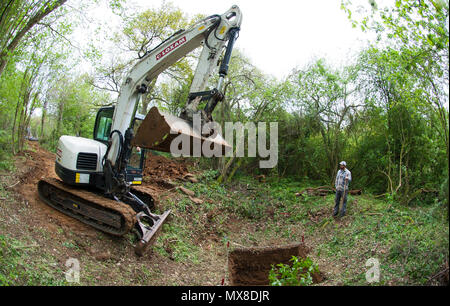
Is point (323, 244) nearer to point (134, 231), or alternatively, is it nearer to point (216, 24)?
point (134, 231)

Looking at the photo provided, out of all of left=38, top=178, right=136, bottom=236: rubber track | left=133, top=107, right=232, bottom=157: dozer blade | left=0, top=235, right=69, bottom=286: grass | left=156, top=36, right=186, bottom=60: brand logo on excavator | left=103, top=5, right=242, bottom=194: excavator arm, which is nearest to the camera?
left=0, top=235, right=69, bottom=286: grass

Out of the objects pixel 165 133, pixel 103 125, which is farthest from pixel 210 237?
pixel 165 133

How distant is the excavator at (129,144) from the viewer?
529cm

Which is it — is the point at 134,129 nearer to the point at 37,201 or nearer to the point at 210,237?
the point at 37,201

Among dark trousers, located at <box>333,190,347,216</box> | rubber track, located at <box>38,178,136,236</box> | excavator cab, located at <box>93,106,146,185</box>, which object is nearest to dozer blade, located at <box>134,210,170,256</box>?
rubber track, located at <box>38,178,136,236</box>

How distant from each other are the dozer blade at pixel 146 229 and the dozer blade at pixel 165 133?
1800 mm

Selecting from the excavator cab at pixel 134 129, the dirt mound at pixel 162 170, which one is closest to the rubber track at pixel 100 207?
the excavator cab at pixel 134 129

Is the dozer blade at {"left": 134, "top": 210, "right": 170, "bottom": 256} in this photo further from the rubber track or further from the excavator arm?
the excavator arm

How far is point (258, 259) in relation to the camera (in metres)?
6.99

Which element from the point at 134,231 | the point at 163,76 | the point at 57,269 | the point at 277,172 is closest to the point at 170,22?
the point at 163,76

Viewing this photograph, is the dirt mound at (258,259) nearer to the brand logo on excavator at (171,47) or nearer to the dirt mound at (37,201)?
the dirt mound at (37,201)

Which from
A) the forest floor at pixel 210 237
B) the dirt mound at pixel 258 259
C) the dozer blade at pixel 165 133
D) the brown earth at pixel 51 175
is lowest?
the dirt mound at pixel 258 259

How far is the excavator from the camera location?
5.29m
